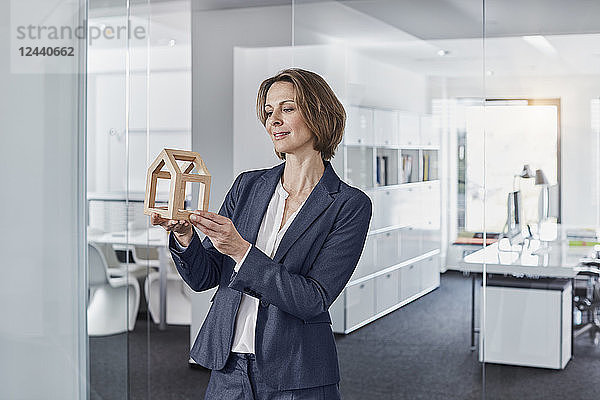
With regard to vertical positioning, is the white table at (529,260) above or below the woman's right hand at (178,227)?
below

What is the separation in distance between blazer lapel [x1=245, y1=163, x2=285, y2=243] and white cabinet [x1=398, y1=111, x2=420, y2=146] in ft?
5.57

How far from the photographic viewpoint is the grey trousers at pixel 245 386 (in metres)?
1.94

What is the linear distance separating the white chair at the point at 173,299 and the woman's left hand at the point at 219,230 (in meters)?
4.42

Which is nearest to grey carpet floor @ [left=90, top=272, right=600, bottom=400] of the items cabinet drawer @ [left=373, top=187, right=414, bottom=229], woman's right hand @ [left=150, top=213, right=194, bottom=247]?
cabinet drawer @ [left=373, top=187, right=414, bottom=229]

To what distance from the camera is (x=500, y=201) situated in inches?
140

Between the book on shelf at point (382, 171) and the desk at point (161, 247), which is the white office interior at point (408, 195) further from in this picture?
Result: the desk at point (161, 247)

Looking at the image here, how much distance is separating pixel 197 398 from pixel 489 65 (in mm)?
2431

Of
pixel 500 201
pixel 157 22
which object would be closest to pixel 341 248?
pixel 500 201

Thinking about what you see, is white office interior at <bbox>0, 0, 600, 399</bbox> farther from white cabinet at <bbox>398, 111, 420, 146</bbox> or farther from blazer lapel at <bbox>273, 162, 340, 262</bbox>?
blazer lapel at <bbox>273, 162, 340, 262</bbox>

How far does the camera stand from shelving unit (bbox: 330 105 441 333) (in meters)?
3.71

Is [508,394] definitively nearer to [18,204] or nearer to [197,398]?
[197,398]

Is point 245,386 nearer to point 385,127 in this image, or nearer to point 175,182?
point 175,182

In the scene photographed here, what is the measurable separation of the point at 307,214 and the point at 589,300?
2087mm

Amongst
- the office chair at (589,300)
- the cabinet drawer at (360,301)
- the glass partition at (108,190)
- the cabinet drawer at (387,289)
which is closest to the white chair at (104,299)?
the glass partition at (108,190)
